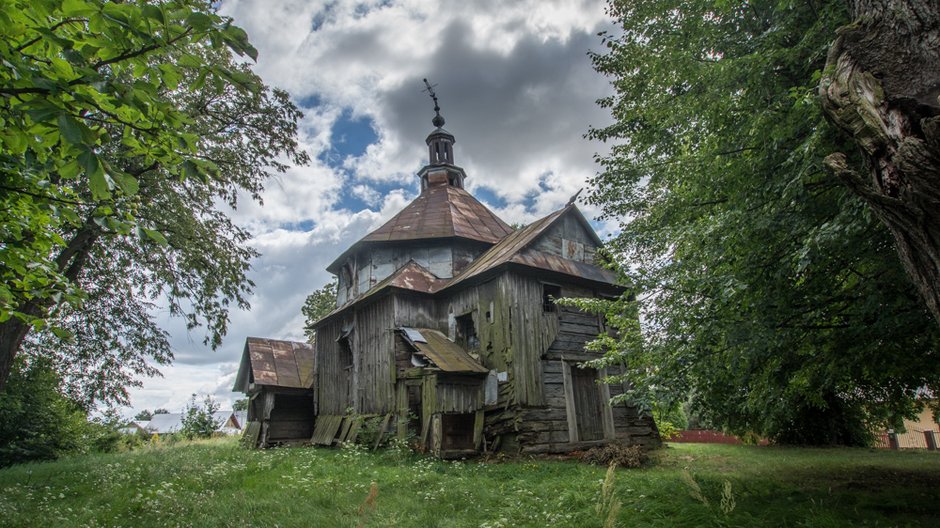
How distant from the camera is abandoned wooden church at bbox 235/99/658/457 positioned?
1325 centimetres

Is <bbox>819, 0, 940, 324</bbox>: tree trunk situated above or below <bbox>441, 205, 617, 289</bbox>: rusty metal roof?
below

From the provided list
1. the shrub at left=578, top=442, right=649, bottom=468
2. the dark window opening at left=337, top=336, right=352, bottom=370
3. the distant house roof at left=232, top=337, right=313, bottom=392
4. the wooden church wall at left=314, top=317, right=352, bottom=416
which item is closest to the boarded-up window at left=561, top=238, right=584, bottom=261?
the shrub at left=578, top=442, right=649, bottom=468

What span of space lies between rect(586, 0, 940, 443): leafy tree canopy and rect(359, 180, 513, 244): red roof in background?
32.7ft

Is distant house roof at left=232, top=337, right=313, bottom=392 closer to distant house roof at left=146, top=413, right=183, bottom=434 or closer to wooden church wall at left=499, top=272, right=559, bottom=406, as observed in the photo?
wooden church wall at left=499, top=272, right=559, bottom=406

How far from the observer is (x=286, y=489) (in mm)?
7629

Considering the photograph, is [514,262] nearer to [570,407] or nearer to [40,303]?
[570,407]

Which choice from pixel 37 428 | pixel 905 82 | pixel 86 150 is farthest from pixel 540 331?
pixel 37 428

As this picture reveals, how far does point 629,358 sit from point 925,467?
7371mm

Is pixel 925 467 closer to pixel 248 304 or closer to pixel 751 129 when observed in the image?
pixel 751 129

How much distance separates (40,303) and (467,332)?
9.98 metres

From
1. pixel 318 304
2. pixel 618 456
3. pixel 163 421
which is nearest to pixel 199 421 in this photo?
pixel 318 304

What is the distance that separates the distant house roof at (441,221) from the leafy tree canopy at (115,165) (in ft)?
21.0

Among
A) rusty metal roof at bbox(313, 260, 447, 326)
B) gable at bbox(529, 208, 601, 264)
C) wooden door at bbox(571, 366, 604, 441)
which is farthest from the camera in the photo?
rusty metal roof at bbox(313, 260, 447, 326)

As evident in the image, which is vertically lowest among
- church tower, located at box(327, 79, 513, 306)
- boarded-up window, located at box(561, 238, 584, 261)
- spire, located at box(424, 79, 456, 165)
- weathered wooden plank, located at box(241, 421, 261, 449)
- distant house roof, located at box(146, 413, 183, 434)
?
weathered wooden plank, located at box(241, 421, 261, 449)
